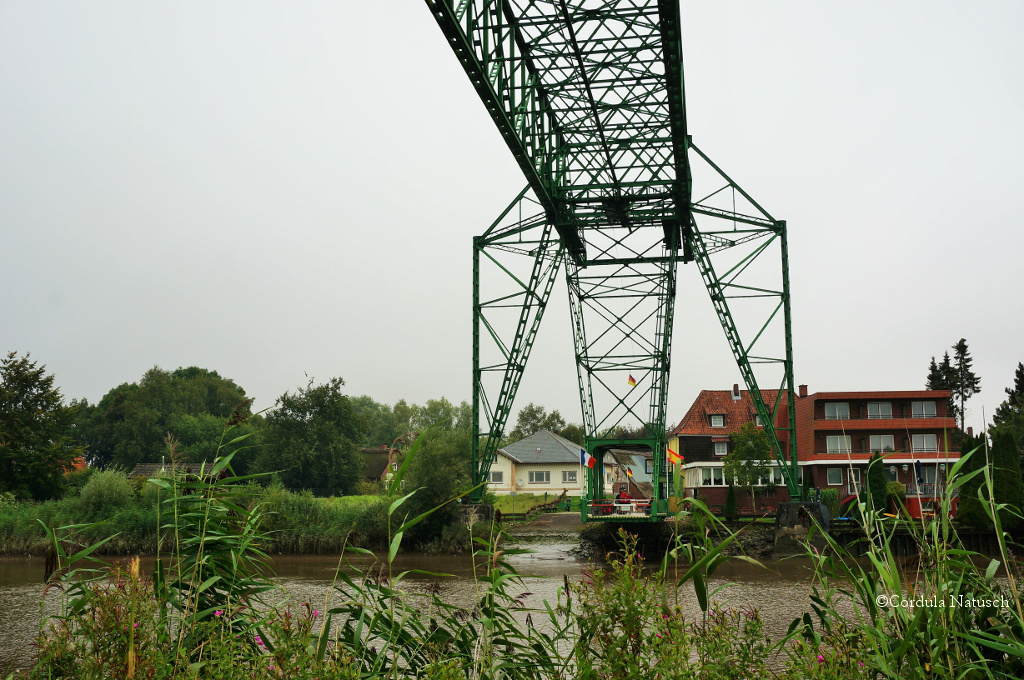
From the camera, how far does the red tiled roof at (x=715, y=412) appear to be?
4162cm

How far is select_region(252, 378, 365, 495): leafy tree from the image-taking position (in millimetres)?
49938

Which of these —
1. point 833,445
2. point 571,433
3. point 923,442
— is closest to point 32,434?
point 833,445

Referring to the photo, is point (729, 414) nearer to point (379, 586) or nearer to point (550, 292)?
point (550, 292)

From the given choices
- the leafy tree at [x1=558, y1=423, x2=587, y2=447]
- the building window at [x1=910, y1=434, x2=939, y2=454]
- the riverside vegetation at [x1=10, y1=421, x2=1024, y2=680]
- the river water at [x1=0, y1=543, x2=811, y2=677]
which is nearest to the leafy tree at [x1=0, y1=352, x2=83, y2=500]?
the river water at [x1=0, y1=543, x2=811, y2=677]

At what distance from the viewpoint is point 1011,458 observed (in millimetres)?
22422

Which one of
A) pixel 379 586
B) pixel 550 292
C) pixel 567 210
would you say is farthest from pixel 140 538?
pixel 379 586

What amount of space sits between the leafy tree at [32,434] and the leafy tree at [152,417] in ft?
60.4

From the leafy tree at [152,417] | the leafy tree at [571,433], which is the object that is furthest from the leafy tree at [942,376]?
the leafy tree at [152,417]

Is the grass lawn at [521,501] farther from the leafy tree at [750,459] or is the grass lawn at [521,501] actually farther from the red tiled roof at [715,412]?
the leafy tree at [750,459]

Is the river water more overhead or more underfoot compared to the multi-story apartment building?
more underfoot

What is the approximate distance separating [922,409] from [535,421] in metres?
61.6

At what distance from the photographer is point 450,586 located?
41.4ft

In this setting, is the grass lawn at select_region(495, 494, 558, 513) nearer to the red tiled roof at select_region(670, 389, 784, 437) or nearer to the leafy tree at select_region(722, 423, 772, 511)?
the red tiled roof at select_region(670, 389, 784, 437)

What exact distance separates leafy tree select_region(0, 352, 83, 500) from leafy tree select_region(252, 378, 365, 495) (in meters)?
17.5
